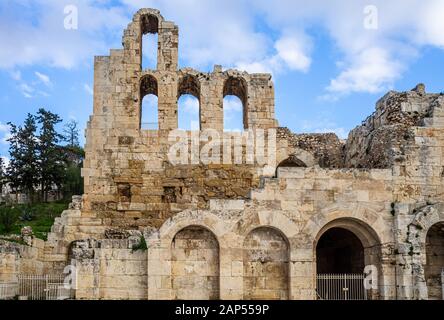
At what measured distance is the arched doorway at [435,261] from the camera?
61.6ft

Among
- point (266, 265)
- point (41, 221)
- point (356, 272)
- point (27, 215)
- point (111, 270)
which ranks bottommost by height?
point (356, 272)

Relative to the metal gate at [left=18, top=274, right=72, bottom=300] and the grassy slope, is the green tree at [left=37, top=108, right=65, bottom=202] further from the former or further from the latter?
the metal gate at [left=18, top=274, right=72, bottom=300]

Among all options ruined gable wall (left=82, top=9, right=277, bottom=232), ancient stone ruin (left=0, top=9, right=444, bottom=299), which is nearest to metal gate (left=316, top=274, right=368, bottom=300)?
ancient stone ruin (left=0, top=9, right=444, bottom=299)

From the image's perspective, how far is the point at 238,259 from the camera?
18062 mm

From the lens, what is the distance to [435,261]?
19266mm

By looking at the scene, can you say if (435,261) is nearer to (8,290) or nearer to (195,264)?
(195,264)

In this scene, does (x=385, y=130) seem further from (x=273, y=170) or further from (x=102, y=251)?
(x=102, y=251)

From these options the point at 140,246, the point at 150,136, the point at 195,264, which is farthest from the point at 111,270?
the point at 150,136

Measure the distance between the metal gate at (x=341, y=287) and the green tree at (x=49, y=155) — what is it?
24977 millimetres

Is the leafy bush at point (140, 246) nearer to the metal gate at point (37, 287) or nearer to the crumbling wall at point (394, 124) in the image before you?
the metal gate at point (37, 287)

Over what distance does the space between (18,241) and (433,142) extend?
50.6 feet

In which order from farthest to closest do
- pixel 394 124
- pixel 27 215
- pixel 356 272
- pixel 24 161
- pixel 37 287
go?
pixel 24 161
pixel 27 215
pixel 356 272
pixel 394 124
pixel 37 287

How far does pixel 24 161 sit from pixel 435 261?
29466 millimetres
